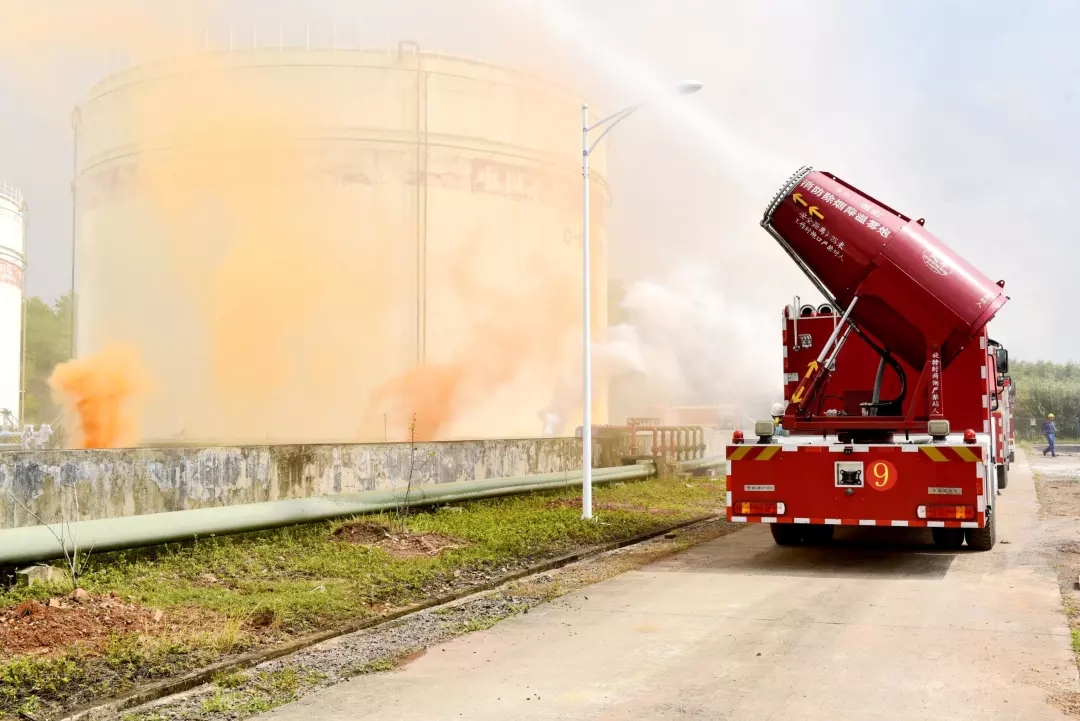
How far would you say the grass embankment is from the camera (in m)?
5.98

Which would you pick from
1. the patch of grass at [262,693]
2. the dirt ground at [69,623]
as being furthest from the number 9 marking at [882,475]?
the dirt ground at [69,623]

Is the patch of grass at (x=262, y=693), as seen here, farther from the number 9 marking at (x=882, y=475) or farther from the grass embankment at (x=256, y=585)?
the number 9 marking at (x=882, y=475)

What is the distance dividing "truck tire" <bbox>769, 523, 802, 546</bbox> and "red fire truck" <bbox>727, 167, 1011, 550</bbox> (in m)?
0.04

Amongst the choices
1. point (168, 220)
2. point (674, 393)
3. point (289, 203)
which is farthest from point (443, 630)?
point (674, 393)

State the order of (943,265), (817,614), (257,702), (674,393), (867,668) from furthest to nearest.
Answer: (674,393)
(943,265)
(817,614)
(867,668)
(257,702)

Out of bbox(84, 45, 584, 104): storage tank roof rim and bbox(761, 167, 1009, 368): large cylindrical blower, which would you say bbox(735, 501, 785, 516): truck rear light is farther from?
bbox(84, 45, 584, 104): storage tank roof rim

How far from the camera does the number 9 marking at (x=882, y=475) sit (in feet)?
32.8

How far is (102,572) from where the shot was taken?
27.4 feet

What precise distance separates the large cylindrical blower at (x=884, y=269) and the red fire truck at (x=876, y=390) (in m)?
0.01

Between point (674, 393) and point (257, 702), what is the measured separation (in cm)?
3745

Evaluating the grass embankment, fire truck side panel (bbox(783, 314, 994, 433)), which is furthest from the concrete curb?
fire truck side panel (bbox(783, 314, 994, 433))

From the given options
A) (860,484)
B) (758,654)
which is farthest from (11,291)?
(758,654)

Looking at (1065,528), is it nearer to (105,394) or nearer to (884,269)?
(884,269)

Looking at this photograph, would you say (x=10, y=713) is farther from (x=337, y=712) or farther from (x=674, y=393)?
(x=674, y=393)
